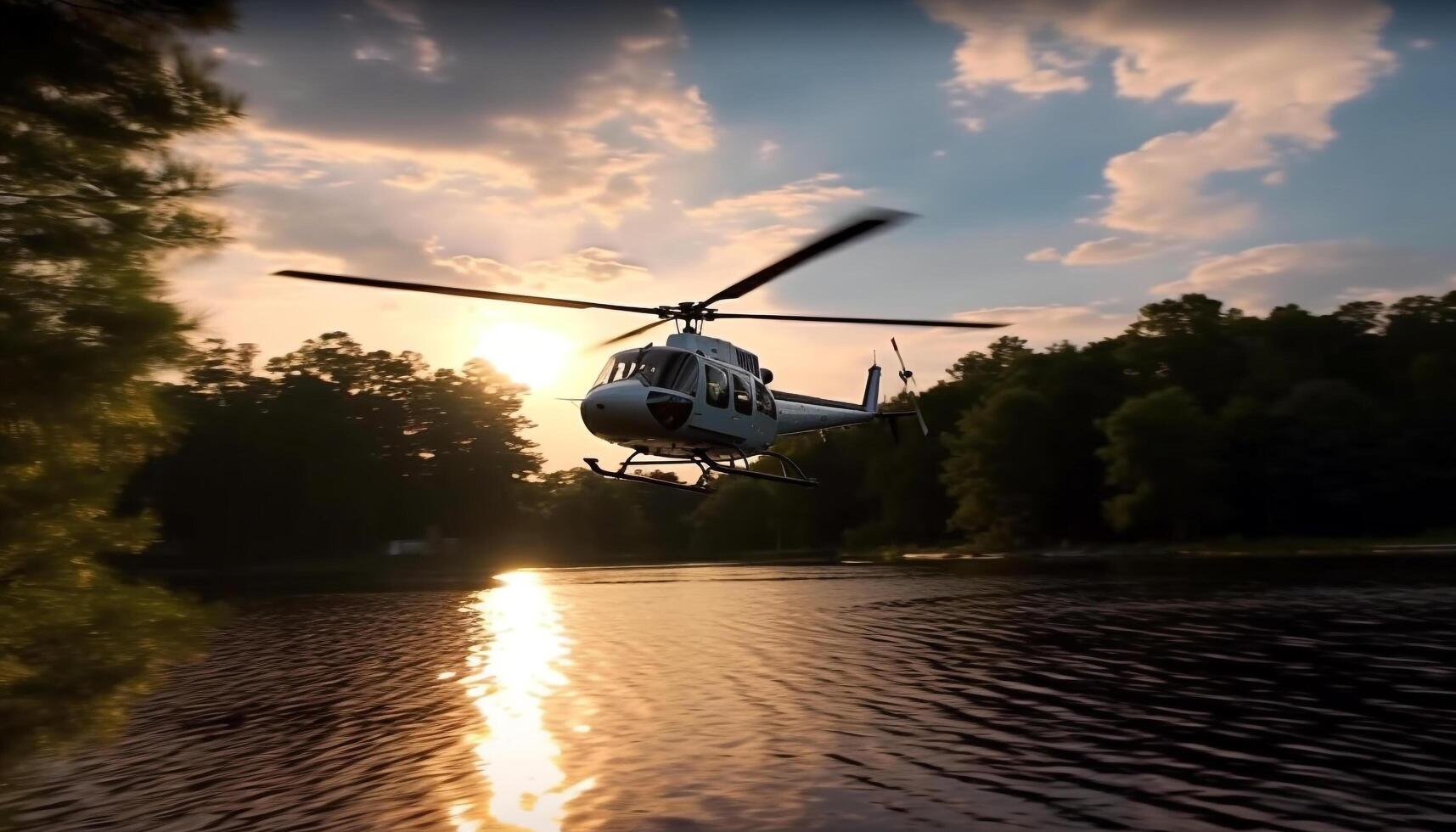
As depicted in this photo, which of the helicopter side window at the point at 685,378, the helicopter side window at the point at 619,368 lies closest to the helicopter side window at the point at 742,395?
the helicopter side window at the point at 685,378

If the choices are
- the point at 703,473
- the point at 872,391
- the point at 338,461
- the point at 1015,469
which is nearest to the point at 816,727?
the point at 703,473

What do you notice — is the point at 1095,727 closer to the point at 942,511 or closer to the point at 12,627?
the point at 12,627

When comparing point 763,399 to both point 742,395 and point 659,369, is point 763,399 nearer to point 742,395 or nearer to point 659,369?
point 742,395

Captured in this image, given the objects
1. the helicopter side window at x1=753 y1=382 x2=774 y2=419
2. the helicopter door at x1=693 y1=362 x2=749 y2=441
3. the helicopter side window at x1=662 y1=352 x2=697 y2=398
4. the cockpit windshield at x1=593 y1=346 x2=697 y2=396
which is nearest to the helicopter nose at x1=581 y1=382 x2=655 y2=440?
the cockpit windshield at x1=593 y1=346 x2=697 y2=396

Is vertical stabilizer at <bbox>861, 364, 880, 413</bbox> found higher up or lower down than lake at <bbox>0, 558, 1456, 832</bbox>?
higher up

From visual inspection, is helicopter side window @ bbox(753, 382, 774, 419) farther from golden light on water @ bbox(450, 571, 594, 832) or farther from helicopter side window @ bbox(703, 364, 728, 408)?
golden light on water @ bbox(450, 571, 594, 832)

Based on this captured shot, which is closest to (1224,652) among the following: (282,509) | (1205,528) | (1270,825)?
(1270,825)
